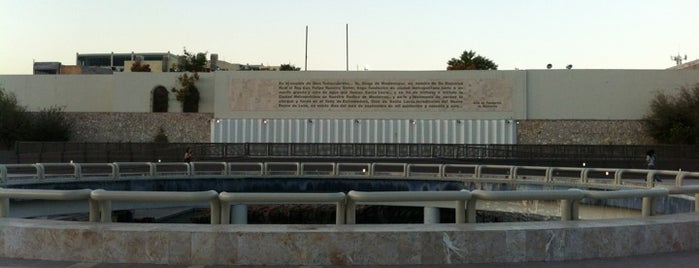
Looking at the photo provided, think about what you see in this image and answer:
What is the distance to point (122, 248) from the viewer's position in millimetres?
7570

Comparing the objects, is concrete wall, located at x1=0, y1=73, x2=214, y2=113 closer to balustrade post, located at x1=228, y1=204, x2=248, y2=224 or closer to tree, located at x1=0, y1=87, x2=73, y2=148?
tree, located at x1=0, y1=87, x2=73, y2=148

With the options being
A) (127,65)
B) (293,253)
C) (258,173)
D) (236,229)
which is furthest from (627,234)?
(127,65)

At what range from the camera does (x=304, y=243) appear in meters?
7.49

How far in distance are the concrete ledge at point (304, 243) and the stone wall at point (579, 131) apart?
160 ft

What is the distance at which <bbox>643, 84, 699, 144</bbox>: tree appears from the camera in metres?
51.7

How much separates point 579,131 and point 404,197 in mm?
50602

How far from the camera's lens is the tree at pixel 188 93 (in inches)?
2275

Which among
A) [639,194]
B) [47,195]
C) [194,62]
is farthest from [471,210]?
[194,62]

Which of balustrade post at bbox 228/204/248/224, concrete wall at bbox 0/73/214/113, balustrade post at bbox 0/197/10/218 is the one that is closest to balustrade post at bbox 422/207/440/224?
balustrade post at bbox 228/204/248/224

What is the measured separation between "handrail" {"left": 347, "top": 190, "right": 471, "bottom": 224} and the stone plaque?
47.4m

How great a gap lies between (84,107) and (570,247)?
59557 millimetres

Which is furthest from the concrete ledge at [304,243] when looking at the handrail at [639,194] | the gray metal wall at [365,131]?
the gray metal wall at [365,131]

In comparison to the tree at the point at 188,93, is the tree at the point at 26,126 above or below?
below

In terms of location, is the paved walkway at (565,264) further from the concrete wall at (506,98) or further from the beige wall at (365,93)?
the beige wall at (365,93)
